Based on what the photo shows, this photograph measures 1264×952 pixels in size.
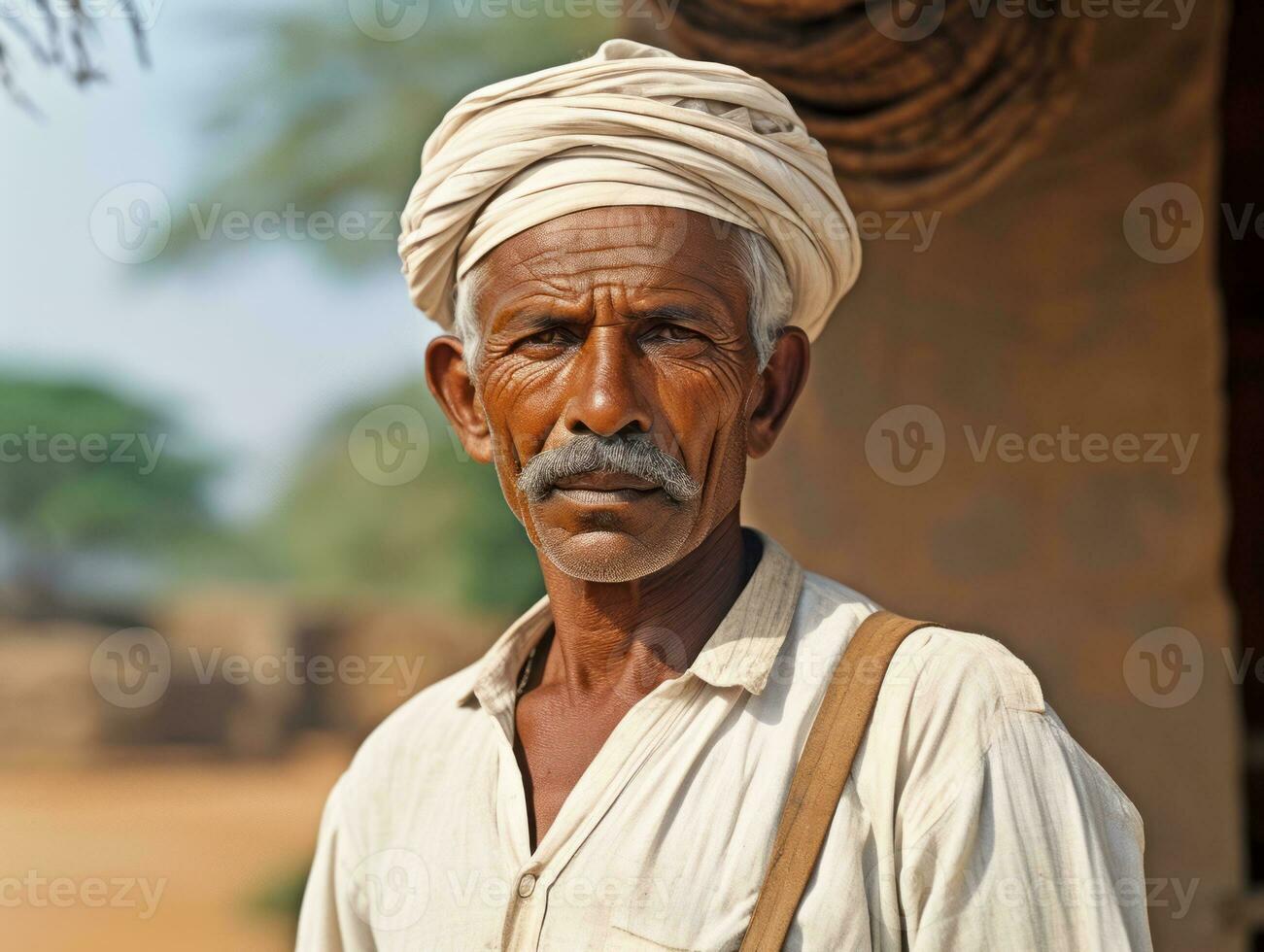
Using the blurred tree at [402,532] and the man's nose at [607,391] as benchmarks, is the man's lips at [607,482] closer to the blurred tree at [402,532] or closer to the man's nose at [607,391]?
the man's nose at [607,391]

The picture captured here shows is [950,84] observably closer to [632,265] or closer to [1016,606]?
[1016,606]

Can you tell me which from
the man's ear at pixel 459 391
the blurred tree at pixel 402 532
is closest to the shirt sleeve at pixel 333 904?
A: the man's ear at pixel 459 391

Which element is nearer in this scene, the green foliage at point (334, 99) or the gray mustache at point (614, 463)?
the gray mustache at point (614, 463)

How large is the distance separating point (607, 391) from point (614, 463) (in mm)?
94

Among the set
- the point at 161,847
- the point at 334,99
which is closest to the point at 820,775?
the point at 161,847

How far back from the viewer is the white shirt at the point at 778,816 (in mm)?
1627

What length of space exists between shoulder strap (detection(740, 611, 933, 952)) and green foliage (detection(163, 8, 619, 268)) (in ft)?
61.1

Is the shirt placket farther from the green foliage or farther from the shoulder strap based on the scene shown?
the green foliage

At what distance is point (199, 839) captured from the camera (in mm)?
13828

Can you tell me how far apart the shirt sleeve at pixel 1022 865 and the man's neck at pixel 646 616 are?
17.9 inches

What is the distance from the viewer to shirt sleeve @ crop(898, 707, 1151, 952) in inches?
63.3

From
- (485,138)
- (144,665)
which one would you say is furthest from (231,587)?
(485,138)

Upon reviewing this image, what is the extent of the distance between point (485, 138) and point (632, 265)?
0.30 meters

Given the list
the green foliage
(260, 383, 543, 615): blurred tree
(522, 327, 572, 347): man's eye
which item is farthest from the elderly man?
the green foliage
